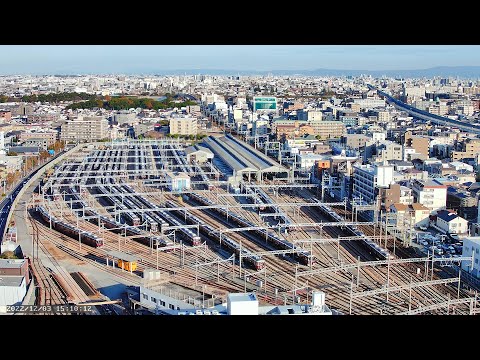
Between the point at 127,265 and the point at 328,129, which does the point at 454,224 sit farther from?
the point at 328,129

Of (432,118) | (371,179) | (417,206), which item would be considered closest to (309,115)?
(432,118)

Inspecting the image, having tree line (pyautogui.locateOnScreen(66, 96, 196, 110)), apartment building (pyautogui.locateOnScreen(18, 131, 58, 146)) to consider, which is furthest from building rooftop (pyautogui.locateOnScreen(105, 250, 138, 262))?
tree line (pyautogui.locateOnScreen(66, 96, 196, 110))

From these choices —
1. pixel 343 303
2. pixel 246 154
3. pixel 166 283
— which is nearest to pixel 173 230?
pixel 166 283

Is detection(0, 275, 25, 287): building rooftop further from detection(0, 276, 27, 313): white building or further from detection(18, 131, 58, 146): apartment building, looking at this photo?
detection(18, 131, 58, 146): apartment building

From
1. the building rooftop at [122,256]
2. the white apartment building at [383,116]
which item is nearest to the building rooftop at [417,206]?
the building rooftop at [122,256]
